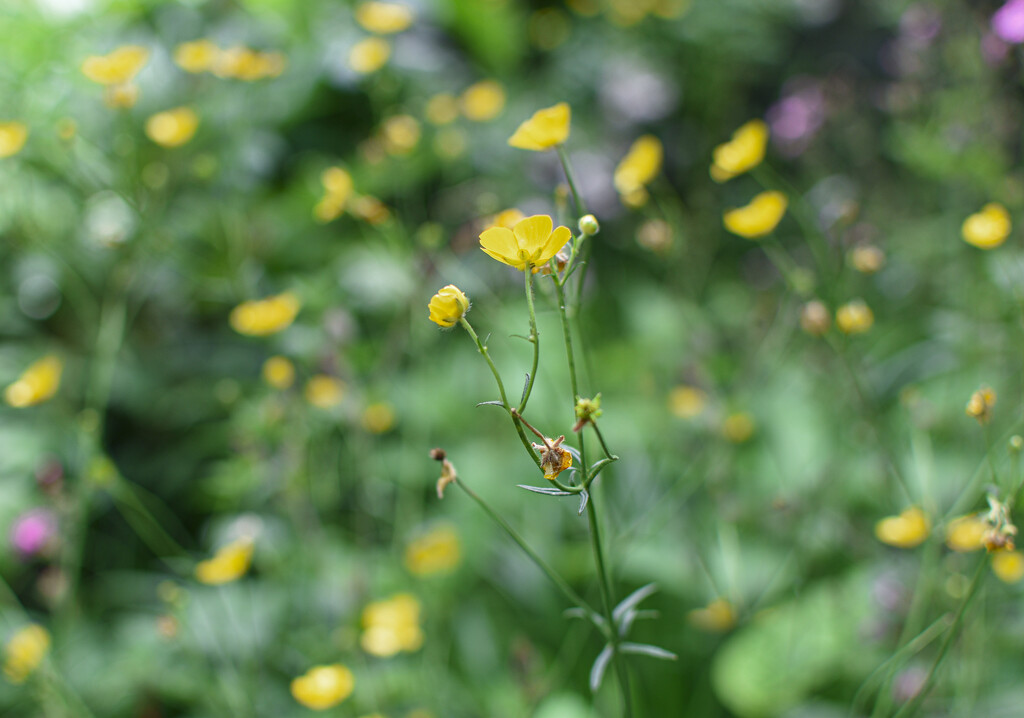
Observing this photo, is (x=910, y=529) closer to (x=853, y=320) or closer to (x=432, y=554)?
(x=853, y=320)

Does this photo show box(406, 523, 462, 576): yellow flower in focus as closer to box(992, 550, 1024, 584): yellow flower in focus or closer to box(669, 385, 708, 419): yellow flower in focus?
box(669, 385, 708, 419): yellow flower in focus

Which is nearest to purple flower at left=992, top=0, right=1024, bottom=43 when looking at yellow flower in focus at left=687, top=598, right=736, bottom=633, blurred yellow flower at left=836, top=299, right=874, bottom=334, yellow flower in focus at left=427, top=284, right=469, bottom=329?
blurred yellow flower at left=836, top=299, right=874, bottom=334

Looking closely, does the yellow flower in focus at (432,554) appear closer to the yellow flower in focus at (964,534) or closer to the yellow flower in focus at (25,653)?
the yellow flower in focus at (25,653)

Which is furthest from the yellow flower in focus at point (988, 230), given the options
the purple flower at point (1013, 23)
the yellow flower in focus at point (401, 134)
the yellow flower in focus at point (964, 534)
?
the yellow flower in focus at point (401, 134)

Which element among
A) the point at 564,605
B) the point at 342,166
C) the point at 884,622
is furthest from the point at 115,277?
the point at 884,622

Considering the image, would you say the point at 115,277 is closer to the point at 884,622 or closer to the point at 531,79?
the point at 531,79

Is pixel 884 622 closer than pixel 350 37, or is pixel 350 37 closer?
pixel 884 622
